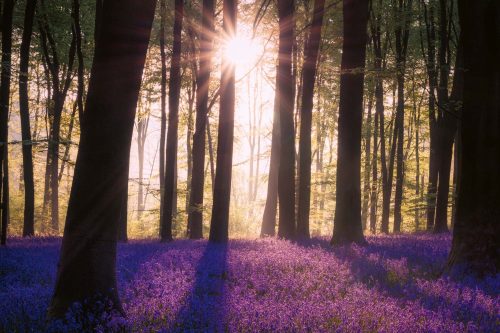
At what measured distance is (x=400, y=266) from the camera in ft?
27.6

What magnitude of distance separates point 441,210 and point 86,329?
17371mm

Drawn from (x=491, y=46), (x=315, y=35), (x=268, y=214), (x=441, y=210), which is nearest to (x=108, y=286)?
(x=491, y=46)

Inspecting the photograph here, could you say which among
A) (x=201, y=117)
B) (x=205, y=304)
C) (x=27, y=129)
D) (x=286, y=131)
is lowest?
(x=205, y=304)

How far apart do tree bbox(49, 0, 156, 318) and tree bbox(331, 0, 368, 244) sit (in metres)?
8.82

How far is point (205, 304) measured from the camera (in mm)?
5398

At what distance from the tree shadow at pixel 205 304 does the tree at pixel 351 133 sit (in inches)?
204

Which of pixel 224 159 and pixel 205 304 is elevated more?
pixel 224 159

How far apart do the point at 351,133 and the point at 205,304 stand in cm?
877

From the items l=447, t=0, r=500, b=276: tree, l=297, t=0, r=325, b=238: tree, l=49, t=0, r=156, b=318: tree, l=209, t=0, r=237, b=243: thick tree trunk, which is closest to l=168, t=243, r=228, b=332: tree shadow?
l=49, t=0, r=156, b=318: tree

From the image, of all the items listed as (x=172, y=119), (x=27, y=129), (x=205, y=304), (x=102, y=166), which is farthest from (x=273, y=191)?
(x=102, y=166)

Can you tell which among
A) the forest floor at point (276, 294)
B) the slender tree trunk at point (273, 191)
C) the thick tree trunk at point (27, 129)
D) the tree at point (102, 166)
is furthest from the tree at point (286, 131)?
the tree at point (102, 166)

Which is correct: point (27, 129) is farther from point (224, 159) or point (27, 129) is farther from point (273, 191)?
point (273, 191)

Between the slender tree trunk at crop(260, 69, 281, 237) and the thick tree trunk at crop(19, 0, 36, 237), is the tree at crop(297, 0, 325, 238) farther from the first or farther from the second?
the thick tree trunk at crop(19, 0, 36, 237)

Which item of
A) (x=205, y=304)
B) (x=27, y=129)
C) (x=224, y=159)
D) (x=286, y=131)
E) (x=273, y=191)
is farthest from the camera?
(x=273, y=191)
